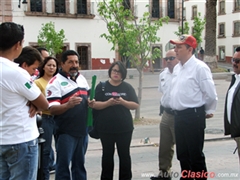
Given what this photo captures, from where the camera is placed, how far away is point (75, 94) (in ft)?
14.7

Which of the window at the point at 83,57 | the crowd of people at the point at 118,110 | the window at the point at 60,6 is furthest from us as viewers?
the window at the point at 83,57

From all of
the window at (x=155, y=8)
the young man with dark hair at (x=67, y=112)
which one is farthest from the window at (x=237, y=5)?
the young man with dark hair at (x=67, y=112)

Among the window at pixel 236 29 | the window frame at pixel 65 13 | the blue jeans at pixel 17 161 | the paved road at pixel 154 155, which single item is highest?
the window frame at pixel 65 13

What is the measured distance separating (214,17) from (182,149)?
73.4 feet

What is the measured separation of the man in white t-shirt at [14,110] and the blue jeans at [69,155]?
4.77ft

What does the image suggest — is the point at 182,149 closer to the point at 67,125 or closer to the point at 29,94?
the point at 67,125

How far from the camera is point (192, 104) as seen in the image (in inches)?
181

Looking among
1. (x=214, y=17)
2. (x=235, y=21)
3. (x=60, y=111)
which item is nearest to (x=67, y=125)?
(x=60, y=111)

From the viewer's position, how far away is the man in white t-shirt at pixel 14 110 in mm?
2822

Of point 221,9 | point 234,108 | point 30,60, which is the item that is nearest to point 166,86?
point 234,108

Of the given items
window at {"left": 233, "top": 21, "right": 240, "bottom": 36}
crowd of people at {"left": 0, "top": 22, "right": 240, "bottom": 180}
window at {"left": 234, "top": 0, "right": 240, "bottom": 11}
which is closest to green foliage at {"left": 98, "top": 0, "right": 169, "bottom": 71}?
crowd of people at {"left": 0, "top": 22, "right": 240, "bottom": 180}

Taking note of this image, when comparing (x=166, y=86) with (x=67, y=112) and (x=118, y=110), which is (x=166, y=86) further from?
(x=67, y=112)

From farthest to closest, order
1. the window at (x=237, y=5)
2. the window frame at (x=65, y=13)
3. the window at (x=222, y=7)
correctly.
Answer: the window at (x=222, y=7) < the window at (x=237, y=5) < the window frame at (x=65, y=13)

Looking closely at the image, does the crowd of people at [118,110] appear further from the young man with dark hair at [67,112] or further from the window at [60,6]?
the window at [60,6]
